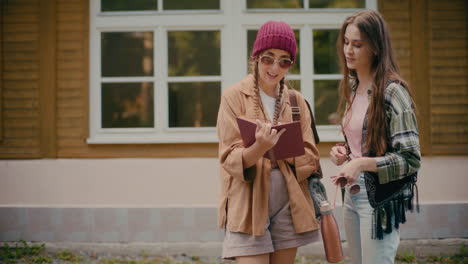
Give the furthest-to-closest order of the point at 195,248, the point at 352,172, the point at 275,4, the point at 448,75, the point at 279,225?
the point at 275,4
the point at 448,75
the point at 195,248
the point at 279,225
the point at 352,172

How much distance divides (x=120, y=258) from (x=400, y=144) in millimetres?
4300

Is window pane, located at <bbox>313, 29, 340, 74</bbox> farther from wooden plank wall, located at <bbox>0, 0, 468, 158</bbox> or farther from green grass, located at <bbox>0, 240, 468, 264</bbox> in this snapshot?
green grass, located at <bbox>0, 240, 468, 264</bbox>

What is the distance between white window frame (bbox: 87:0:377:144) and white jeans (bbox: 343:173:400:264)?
137 inches

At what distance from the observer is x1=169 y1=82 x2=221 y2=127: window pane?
247 inches

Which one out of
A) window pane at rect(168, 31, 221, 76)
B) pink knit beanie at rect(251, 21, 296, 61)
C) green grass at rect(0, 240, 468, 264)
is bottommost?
green grass at rect(0, 240, 468, 264)

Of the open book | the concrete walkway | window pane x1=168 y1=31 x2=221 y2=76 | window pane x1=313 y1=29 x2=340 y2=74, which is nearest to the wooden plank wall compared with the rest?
window pane x1=313 y1=29 x2=340 y2=74

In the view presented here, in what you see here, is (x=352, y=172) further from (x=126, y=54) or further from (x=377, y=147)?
(x=126, y=54)

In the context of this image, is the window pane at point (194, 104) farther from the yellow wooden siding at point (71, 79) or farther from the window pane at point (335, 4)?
the window pane at point (335, 4)

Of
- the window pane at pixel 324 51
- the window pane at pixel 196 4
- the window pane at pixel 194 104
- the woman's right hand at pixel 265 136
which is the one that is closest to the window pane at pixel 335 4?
the window pane at pixel 324 51

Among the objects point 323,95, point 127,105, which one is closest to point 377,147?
point 323,95

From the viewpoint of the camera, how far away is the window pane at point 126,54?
6312 mm

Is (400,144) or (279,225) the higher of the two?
(400,144)

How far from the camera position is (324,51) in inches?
247

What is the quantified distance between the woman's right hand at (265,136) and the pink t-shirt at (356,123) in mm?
461
